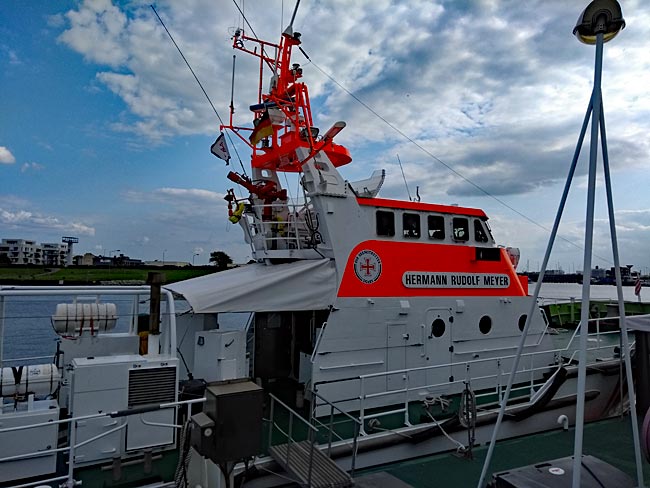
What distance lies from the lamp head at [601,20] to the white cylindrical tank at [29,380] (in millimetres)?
6686

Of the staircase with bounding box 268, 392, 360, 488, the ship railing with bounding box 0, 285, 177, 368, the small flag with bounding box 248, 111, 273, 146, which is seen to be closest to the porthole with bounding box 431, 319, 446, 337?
the staircase with bounding box 268, 392, 360, 488

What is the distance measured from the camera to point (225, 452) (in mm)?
3783

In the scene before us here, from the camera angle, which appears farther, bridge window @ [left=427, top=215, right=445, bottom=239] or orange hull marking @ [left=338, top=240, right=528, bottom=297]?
bridge window @ [left=427, top=215, right=445, bottom=239]

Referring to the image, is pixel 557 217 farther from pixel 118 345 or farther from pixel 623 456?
pixel 118 345

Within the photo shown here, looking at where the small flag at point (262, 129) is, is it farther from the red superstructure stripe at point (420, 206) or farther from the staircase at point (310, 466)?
the staircase at point (310, 466)

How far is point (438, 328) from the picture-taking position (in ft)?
26.3

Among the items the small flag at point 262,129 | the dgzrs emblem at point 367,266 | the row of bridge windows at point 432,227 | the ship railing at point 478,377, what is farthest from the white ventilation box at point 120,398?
the small flag at point 262,129

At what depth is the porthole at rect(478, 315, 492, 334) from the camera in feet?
27.9

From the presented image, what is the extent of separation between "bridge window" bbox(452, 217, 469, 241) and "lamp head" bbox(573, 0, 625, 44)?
200 inches

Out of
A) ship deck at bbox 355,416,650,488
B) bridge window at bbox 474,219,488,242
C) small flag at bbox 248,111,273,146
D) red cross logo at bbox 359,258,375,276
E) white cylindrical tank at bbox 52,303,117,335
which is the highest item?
small flag at bbox 248,111,273,146

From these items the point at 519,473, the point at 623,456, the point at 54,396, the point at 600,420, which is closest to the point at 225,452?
the point at 519,473

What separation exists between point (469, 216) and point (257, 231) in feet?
13.3

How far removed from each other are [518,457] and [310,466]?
3655mm

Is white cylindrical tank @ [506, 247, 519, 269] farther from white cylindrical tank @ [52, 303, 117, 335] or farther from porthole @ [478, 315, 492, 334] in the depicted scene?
white cylindrical tank @ [52, 303, 117, 335]
